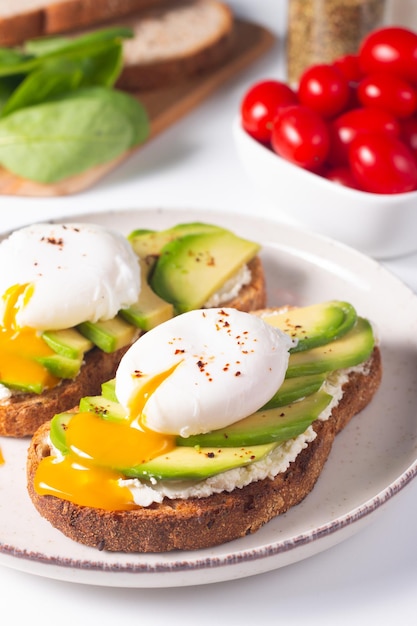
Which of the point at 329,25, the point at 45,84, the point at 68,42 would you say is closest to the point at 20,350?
the point at 45,84

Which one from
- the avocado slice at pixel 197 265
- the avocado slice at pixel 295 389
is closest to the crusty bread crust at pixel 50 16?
the avocado slice at pixel 197 265

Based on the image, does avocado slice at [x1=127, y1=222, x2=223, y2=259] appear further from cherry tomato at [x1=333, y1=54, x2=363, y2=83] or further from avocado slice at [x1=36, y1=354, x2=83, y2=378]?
cherry tomato at [x1=333, y1=54, x2=363, y2=83]

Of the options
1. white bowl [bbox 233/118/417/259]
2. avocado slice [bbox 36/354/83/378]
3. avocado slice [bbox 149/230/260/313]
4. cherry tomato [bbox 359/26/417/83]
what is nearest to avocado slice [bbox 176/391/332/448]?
avocado slice [bbox 36/354/83/378]

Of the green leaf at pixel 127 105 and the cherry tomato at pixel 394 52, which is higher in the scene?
the cherry tomato at pixel 394 52

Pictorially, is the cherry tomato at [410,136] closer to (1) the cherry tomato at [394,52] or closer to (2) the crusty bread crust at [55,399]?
(1) the cherry tomato at [394,52]

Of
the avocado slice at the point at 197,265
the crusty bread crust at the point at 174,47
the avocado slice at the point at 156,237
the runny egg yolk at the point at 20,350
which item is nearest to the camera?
the runny egg yolk at the point at 20,350

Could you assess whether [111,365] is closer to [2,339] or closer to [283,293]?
[2,339]

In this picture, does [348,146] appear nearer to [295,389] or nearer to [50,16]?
[295,389]
